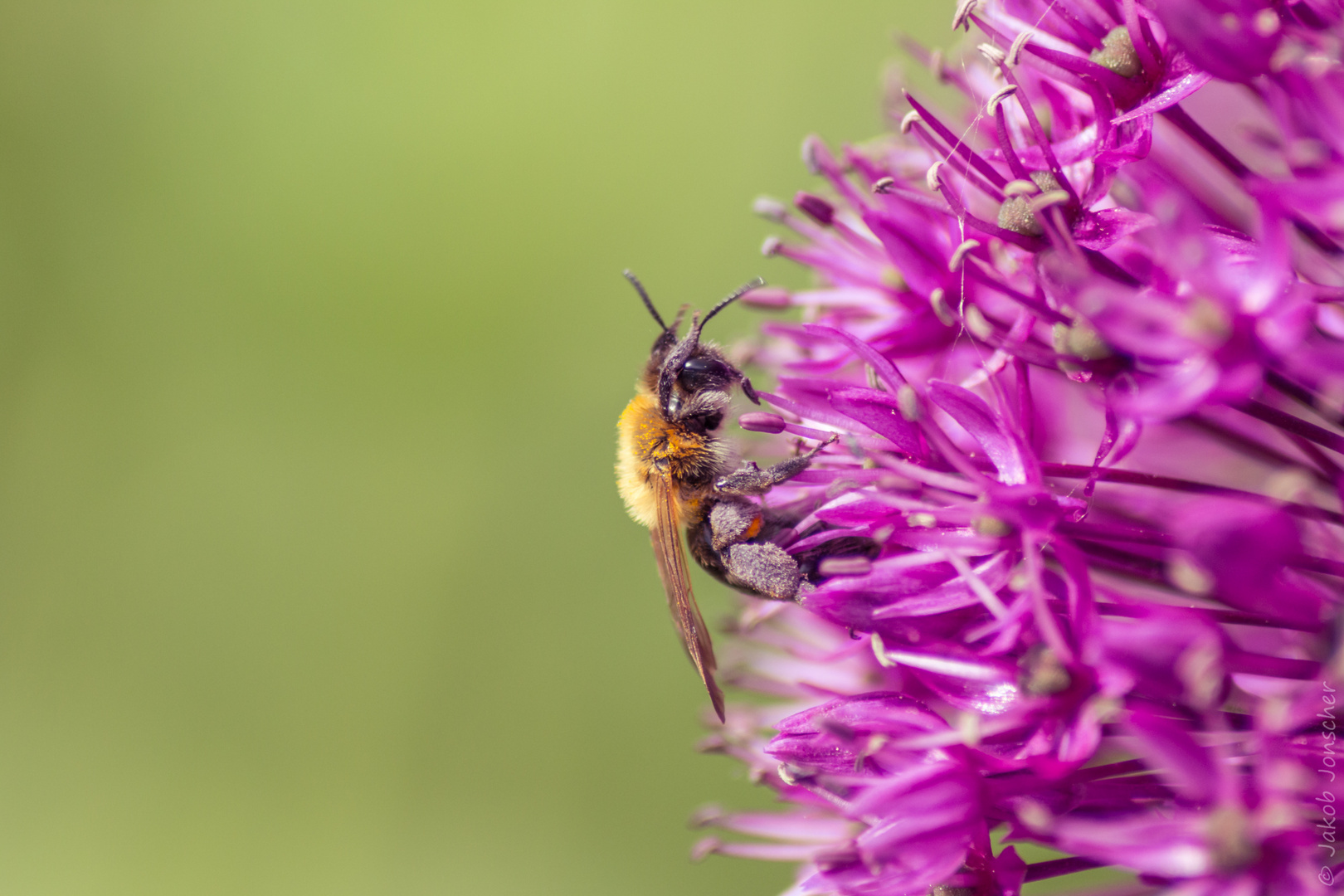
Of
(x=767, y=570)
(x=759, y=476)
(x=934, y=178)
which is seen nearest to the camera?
(x=934, y=178)

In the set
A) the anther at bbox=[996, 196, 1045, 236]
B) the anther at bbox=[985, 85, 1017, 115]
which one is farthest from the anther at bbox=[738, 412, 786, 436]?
the anther at bbox=[985, 85, 1017, 115]

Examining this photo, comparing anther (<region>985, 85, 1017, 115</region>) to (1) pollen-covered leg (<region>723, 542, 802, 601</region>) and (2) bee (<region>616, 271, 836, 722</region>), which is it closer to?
(2) bee (<region>616, 271, 836, 722</region>)

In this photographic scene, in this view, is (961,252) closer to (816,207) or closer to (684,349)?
(816,207)

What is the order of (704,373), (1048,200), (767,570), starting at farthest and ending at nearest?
(704,373) < (767,570) < (1048,200)

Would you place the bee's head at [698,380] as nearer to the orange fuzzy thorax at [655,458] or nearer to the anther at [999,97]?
the orange fuzzy thorax at [655,458]

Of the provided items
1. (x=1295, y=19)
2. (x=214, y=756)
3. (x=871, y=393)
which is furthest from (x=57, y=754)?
(x=1295, y=19)

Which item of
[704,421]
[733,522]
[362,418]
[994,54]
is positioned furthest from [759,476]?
[362,418]
